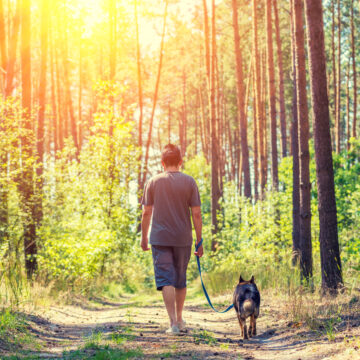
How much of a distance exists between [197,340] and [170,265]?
37.5 inches

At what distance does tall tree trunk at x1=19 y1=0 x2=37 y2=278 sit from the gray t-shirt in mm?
5752

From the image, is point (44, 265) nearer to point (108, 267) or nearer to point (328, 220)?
point (108, 267)

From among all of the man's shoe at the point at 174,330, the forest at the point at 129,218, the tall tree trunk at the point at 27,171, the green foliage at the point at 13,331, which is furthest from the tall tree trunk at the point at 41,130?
the man's shoe at the point at 174,330

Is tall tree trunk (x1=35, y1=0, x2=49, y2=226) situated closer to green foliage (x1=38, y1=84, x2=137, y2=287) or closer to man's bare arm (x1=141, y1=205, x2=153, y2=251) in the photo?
green foliage (x1=38, y1=84, x2=137, y2=287)

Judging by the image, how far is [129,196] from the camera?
16766 millimetres

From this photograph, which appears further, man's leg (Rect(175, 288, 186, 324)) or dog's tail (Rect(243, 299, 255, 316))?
man's leg (Rect(175, 288, 186, 324))

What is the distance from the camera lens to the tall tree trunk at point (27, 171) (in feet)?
37.6

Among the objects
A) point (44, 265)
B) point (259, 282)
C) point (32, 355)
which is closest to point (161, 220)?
point (32, 355)

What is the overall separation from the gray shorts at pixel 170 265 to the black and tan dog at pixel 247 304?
0.76m

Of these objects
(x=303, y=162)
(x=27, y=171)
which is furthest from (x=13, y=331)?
(x=303, y=162)

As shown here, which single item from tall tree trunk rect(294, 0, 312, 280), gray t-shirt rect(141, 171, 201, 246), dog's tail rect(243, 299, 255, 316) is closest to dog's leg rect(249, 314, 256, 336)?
dog's tail rect(243, 299, 255, 316)

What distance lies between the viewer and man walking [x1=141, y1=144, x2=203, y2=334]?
5.96 meters

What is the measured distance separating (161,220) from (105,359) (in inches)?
77.4

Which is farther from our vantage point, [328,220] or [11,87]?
[11,87]
